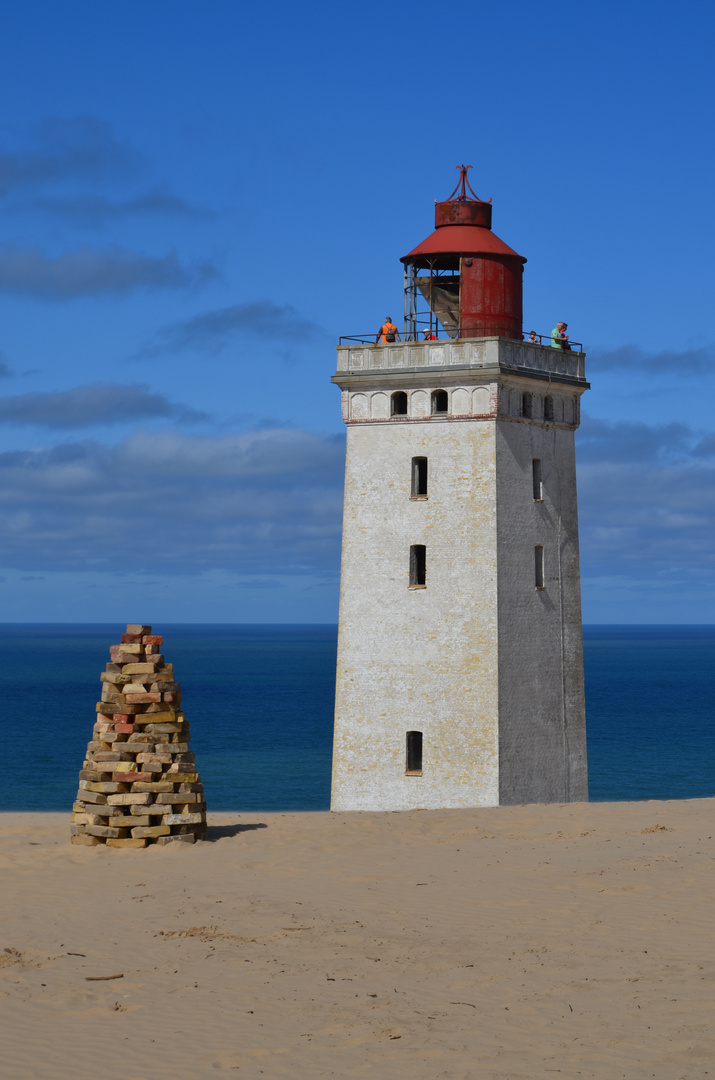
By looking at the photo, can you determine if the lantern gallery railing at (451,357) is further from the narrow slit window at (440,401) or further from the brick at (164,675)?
the brick at (164,675)

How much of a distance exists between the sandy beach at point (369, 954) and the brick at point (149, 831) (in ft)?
1.14

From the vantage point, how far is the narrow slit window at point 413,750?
1331 inches

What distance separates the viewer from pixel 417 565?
112ft

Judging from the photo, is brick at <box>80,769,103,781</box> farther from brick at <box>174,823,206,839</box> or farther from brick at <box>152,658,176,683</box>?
brick at <box>152,658,176,683</box>

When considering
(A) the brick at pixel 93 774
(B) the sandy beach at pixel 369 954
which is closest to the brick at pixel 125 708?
(A) the brick at pixel 93 774

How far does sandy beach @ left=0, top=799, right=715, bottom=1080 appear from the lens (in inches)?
482

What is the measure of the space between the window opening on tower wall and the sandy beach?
12.0 m

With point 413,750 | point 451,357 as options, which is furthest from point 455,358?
point 413,750

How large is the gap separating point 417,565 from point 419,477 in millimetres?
2269

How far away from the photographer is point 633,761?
73938mm

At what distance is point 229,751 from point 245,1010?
2487 inches

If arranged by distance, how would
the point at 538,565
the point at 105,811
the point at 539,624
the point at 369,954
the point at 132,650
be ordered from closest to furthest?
the point at 369,954
the point at 105,811
the point at 132,650
the point at 539,624
the point at 538,565

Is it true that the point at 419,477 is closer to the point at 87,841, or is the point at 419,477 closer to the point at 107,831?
the point at 107,831

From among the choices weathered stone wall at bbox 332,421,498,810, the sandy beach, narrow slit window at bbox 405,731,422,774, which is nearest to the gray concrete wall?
weathered stone wall at bbox 332,421,498,810
